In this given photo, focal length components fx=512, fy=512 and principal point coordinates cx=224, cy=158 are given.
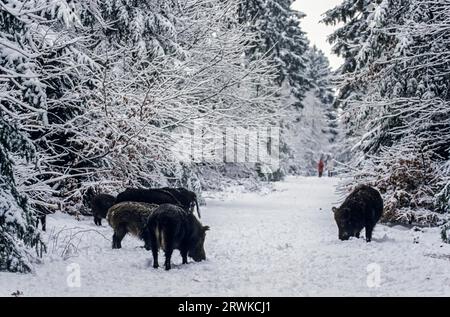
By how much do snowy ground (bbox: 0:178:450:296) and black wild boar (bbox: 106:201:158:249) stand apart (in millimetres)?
322

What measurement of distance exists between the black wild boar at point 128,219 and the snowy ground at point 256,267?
322 millimetres

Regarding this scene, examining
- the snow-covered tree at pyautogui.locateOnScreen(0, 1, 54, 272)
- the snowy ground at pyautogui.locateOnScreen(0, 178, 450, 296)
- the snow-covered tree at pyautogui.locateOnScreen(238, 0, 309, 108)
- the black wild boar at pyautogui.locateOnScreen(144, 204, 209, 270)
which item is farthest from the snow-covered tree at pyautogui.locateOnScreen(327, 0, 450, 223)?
the snow-covered tree at pyautogui.locateOnScreen(238, 0, 309, 108)

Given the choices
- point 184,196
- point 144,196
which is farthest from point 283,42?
point 144,196

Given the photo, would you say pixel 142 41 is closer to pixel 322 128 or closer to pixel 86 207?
pixel 86 207

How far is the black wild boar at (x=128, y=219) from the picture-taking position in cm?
962

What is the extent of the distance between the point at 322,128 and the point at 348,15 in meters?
48.8

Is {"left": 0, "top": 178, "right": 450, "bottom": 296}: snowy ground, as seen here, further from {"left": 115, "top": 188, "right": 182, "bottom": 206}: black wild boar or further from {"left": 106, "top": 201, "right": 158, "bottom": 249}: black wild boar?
{"left": 115, "top": 188, "right": 182, "bottom": 206}: black wild boar

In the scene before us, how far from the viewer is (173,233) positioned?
8.08m

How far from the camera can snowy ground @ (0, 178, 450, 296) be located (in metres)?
6.58

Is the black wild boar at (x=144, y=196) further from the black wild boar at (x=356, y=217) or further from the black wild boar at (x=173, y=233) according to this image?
the black wild boar at (x=356, y=217)

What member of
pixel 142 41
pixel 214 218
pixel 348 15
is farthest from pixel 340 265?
pixel 348 15

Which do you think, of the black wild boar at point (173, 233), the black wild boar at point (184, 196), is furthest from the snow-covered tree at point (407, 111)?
the black wild boar at point (173, 233)
